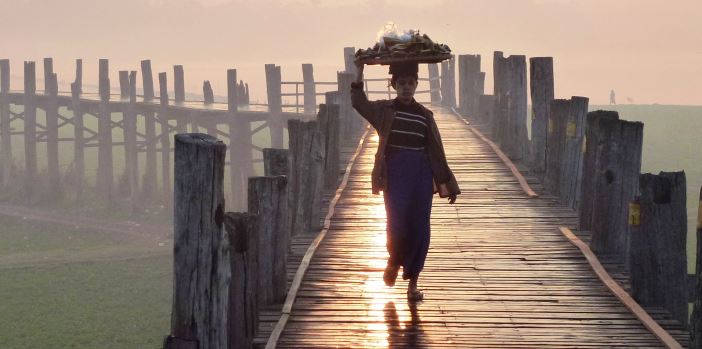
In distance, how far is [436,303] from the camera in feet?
24.5

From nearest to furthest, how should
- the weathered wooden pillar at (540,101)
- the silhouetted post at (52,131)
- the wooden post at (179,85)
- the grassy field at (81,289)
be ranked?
the weathered wooden pillar at (540,101) < the grassy field at (81,289) < the wooden post at (179,85) < the silhouetted post at (52,131)

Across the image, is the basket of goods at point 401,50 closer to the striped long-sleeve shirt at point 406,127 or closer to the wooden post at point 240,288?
the striped long-sleeve shirt at point 406,127

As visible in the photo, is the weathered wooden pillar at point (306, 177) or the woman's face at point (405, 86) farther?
the weathered wooden pillar at point (306, 177)

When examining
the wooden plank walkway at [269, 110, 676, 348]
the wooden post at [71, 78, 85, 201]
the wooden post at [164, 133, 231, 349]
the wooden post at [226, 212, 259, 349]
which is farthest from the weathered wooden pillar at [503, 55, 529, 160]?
the wooden post at [71, 78, 85, 201]

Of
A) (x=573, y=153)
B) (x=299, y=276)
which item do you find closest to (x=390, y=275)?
(x=299, y=276)

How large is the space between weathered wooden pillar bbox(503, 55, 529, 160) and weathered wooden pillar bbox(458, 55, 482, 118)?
7.83 meters

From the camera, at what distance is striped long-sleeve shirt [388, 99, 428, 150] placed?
7324 mm

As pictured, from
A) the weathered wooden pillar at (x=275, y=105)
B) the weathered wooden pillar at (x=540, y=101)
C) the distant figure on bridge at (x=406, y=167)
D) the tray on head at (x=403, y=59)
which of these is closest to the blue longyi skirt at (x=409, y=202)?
the distant figure on bridge at (x=406, y=167)

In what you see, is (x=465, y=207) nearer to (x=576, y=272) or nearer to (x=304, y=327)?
(x=576, y=272)

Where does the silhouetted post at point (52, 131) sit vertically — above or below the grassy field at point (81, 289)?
above

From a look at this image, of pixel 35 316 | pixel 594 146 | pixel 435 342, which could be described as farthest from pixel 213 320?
pixel 35 316

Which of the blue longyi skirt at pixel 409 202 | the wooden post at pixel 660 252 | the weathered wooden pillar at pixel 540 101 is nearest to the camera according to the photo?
the blue longyi skirt at pixel 409 202

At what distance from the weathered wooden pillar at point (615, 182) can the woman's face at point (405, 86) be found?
1.97m

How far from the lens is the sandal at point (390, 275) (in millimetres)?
7543
